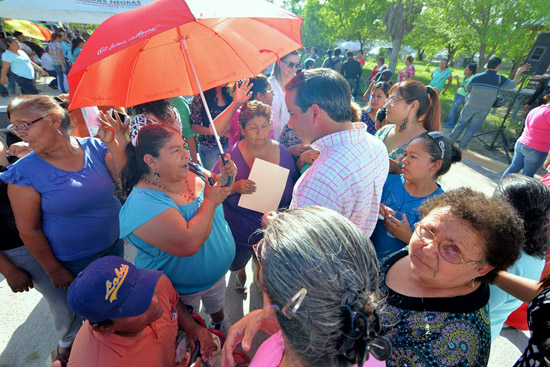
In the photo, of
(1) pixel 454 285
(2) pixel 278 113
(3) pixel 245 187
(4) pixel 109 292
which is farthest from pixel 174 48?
(1) pixel 454 285

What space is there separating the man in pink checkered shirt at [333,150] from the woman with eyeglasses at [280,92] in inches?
72.2

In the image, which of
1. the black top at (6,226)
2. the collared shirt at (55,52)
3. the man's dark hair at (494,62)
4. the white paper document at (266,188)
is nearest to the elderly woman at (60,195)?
the black top at (6,226)

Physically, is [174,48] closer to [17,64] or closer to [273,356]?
[273,356]

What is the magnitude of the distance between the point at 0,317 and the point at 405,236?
145 inches

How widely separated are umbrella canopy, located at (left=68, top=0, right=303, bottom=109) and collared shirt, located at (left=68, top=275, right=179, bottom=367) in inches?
52.0

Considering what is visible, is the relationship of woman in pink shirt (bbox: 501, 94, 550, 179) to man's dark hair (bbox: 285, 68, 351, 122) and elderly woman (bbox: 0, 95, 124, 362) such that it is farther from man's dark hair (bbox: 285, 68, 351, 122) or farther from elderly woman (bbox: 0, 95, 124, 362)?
elderly woman (bbox: 0, 95, 124, 362)

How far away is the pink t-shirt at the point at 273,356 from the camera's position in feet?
3.02

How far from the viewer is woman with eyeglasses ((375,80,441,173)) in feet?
9.09

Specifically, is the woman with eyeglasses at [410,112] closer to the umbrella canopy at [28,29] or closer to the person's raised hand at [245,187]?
the person's raised hand at [245,187]

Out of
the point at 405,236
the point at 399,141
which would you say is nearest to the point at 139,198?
the point at 405,236

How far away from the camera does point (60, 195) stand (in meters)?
1.77

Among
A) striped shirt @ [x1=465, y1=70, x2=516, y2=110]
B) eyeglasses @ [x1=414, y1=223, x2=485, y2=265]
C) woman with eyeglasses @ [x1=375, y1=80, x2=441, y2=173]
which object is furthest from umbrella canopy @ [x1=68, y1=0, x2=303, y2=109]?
striped shirt @ [x1=465, y1=70, x2=516, y2=110]

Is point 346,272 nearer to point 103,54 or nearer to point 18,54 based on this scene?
point 103,54

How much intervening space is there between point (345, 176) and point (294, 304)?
0.86 metres
